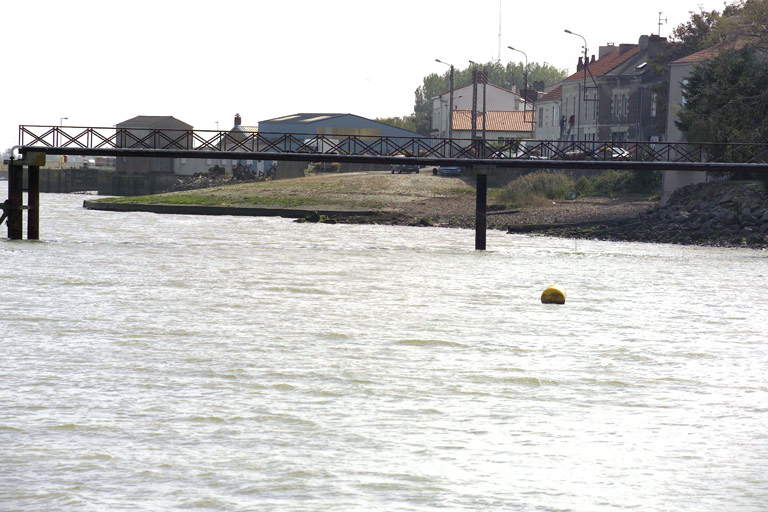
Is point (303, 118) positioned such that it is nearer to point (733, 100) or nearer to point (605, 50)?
point (605, 50)

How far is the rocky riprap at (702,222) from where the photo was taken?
1839 inches

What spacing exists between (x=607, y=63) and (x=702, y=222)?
119 feet

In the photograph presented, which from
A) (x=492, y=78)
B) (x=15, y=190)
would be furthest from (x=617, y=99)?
(x=492, y=78)

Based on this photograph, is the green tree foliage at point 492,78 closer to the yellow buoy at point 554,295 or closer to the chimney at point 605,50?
the chimney at point 605,50

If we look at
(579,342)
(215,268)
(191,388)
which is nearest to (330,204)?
(215,268)

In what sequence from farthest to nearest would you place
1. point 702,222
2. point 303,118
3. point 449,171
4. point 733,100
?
1. point 303,118
2. point 449,171
3. point 733,100
4. point 702,222

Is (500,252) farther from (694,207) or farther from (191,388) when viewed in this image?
(191,388)

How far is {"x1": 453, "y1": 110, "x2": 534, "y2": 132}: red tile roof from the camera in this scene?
103 metres

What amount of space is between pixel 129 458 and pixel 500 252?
33.4 meters

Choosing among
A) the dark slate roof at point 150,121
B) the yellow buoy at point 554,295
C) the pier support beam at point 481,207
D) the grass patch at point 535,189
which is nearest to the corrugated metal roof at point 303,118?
the dark slate roof at point 150,121

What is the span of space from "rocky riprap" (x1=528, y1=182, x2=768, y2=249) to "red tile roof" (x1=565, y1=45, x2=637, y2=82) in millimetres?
28344

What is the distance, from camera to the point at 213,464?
411 inches

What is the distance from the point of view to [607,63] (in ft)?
271

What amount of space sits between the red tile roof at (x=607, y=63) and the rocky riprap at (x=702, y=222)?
28344 mm
